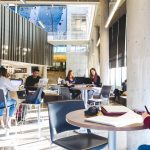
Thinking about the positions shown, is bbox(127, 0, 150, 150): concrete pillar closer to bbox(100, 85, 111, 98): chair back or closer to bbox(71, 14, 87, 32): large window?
bbox(100, 85, 111, 98): chair back

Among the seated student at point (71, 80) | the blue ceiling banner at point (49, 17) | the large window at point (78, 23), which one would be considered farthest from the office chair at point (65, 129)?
the large window at point (78, 23)

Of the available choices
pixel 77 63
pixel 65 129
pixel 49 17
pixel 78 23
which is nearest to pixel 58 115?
pixel 65 129

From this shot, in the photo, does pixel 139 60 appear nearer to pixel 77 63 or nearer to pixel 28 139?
pixel 28 139

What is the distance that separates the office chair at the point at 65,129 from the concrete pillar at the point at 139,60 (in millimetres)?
1305

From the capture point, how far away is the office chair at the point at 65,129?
8.57 ft

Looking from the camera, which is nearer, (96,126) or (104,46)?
(96,126)

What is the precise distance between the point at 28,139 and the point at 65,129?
245 cm

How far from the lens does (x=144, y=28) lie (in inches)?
157

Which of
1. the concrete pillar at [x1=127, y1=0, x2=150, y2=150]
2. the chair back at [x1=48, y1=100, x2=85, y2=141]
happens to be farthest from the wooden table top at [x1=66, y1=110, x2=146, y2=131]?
the concrete pillar at [x1=127, y1=0, x2=150, y2=150]

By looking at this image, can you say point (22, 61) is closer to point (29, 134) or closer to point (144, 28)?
point (29, 134)

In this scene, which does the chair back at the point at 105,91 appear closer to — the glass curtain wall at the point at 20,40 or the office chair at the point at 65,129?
the office chair at the point at 65,129

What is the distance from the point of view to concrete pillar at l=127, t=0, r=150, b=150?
3.98 meters

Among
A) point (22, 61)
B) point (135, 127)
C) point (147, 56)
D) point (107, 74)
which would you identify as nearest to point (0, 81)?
point (147, 56)

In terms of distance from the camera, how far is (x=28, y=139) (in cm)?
516
